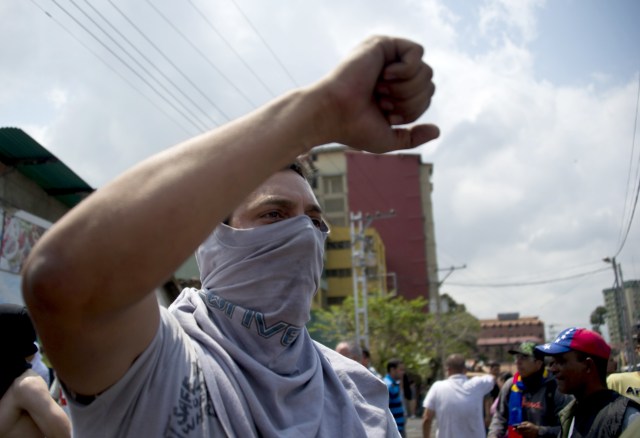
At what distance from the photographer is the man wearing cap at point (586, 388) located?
12.8ft

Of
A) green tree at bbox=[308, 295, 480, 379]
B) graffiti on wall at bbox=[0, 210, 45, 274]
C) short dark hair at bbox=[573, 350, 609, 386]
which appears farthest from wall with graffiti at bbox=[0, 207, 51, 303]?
green tree at bbox=[308, 295, 480, 379]

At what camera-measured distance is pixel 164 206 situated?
978mm

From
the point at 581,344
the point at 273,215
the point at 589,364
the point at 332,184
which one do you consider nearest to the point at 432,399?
the point at 581,344

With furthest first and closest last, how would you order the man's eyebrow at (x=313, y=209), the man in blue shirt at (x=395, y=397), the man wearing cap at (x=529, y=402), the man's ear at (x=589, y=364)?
the man in blue shirt at (x=395, y=397) < the man wearing cap at (x=529, y=402) < the man's ear at (x=589, y=364) < the man's eyebrow at (x=313, y=209)

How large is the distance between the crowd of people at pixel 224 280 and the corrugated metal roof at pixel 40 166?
10037 mm

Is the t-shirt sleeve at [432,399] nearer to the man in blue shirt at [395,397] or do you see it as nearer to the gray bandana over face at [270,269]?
the man in blue shirt at [395,397]

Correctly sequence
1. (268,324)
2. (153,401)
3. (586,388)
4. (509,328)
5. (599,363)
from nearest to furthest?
(153,401), (268,324), (586,388), (599,363), (509,328)

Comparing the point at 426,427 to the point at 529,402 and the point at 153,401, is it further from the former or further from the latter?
the point at 153,401

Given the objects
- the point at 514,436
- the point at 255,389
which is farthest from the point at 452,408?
the point at 255,389

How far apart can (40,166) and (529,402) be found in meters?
9.41

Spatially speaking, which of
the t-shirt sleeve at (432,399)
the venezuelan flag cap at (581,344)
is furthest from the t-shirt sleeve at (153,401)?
the t-shirt sleeve at (432,399)

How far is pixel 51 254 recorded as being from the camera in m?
0.94

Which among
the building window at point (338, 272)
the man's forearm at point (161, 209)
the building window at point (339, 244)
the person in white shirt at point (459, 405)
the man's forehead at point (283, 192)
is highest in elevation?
the building window at point (339, 244)

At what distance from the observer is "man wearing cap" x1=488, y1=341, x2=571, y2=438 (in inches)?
255
